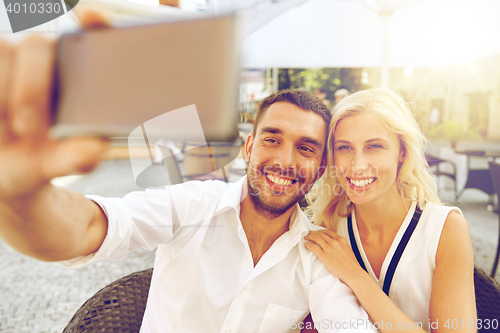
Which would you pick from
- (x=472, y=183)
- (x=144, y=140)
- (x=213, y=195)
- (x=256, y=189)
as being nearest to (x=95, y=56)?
(x=144, y=140)

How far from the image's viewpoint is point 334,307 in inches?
46.8

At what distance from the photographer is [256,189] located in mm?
1549

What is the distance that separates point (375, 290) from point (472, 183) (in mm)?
4351

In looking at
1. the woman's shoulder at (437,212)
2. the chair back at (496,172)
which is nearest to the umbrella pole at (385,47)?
the chair back at (496,172)

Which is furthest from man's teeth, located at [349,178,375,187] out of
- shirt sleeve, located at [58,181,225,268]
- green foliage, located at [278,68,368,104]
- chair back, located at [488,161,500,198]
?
green foliage, located at [278,68,368,104]

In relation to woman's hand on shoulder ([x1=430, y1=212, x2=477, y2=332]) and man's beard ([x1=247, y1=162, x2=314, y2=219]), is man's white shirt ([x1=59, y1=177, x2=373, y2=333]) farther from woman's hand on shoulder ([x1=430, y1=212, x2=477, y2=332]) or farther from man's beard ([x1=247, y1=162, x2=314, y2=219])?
woman's hand on shoulder ([x1=430, y1=212, x2=477, y2=332])

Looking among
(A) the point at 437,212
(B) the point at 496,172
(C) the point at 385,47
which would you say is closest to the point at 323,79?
(C) the point at 385,47

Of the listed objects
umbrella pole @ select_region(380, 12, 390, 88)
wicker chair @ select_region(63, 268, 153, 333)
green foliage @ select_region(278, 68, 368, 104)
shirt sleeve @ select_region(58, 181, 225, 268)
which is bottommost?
wicker chair @ select_region(63, 268, 153, 333)

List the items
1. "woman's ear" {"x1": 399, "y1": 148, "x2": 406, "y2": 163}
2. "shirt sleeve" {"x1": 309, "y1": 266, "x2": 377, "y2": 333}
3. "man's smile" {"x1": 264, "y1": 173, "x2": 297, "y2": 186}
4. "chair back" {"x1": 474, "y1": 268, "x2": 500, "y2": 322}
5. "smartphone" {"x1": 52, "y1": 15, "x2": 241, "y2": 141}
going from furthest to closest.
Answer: "woman's ear" {"x1": 399, "y1": 148, "x2": 406, "y2": 163} < "man's smile" {"x1": 264, "y1": 173, "x2": 297, "y2": 186} < "chair back" {"x1": 474, "y1": 268, "x2": 500, "y2": 322} < "shirt sleeve" {"x1": 309, "y1": 266, "x2": 377, "y2": 333} < "smartphone" {"x1": 52, "y1": 15, "x2": 241, "y2": 141}

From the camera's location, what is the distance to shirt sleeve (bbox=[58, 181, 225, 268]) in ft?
3.11

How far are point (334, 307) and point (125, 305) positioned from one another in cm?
101

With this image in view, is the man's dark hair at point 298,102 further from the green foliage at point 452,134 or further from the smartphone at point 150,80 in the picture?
the green foliage at point 452,134

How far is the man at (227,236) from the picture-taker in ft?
2.55

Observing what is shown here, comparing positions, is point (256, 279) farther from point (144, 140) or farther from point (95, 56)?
point (95, 56)
